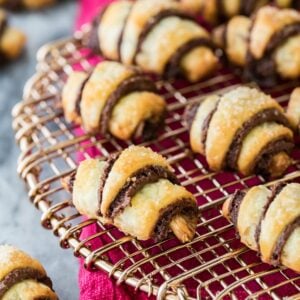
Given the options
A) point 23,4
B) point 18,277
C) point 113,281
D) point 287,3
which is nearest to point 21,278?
point 18,277

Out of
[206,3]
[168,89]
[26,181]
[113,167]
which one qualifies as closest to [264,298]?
[113,167]

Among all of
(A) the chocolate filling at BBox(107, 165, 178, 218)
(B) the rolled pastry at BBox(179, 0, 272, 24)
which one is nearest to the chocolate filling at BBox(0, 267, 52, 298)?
(A) the chocolate filling at BBox(107, 165, 178, 218)

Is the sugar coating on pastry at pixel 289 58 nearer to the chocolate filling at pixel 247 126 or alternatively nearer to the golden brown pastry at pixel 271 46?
the golden brown pastry at pixel 271 46

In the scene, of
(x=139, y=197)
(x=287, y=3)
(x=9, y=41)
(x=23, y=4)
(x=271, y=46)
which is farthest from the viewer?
(x=23, y=4)

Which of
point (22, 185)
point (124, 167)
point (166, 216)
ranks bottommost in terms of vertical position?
point (22, 185)

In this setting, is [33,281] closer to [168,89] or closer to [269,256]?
[269,256]

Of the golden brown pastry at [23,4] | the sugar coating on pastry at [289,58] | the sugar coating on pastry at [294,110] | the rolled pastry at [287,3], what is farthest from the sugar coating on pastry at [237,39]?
the golden brown pastry at [23,4]

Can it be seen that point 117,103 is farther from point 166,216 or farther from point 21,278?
point 21,278
